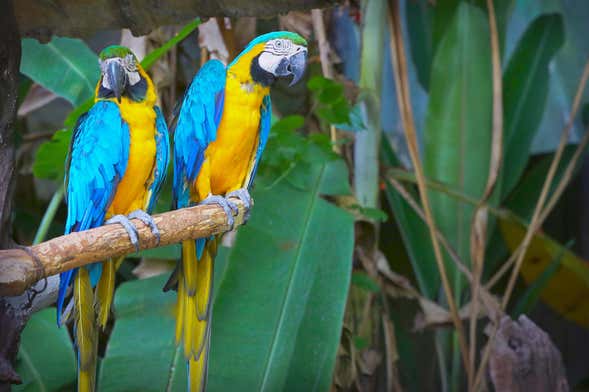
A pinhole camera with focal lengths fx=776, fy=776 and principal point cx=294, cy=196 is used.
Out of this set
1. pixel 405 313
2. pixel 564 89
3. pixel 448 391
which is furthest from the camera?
pixel 564 89

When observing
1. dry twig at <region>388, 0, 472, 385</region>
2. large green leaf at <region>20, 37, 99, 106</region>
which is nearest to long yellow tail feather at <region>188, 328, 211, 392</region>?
large green leaf at <region>20, 37, 99, 106</region>

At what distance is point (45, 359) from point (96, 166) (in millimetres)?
617

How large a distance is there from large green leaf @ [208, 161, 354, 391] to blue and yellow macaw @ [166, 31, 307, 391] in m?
0.22

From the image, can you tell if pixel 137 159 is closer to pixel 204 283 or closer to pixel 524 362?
pixel 204 283

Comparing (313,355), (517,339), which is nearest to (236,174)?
(313,355)

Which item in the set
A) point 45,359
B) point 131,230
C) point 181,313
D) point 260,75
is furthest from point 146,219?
point 45,359

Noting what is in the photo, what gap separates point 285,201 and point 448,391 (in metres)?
0.80

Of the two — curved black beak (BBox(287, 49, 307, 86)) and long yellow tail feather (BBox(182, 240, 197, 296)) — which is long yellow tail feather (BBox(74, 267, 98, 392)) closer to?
long yellow tail feather (BBox(182, 240, 197, 296))

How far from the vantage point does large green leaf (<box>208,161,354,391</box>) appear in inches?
49.5

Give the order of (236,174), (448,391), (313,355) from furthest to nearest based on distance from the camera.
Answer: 1. (448,391)
2. (313,355)
3. (236,174)

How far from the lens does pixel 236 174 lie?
1103 millimetres

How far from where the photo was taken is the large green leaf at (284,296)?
126cm

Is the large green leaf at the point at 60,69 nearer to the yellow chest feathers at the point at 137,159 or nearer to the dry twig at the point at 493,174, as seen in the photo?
the yellow chest feathers at the point at 137,159

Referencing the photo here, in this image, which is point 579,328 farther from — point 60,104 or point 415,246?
point 60,104
